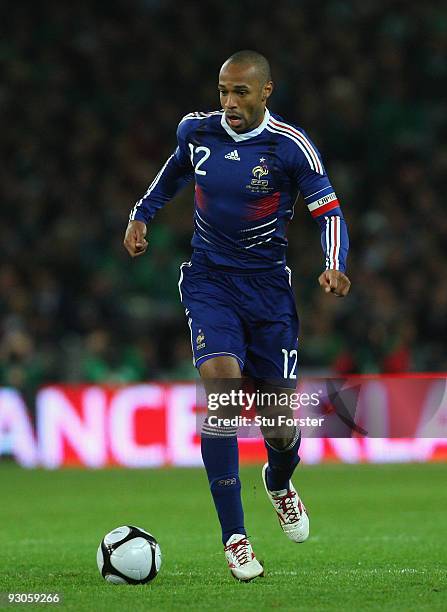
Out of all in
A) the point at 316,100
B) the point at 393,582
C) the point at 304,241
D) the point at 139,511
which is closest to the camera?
the point at 393,582

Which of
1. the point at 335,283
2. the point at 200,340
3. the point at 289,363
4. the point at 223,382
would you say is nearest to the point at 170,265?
the point at 289,363

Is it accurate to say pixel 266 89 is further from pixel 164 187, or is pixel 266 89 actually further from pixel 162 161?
pixel 162 161

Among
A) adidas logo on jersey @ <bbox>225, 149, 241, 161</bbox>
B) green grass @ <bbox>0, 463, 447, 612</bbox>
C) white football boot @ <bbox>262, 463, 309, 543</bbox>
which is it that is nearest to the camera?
green grass @ <bbox>0, 463, 447, 612</bbox>

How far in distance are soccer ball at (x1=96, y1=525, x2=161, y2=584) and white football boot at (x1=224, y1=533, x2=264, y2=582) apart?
0.32 meters

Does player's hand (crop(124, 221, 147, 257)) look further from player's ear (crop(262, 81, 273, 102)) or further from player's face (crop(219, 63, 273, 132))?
player's ear (crop(262, 81, 273, 102))

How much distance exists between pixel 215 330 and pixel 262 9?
12625mm

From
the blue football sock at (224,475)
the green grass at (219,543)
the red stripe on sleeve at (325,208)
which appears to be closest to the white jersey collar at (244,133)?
the red stripe on sleeve at (325,208)

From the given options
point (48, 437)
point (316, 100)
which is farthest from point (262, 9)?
point (48, 437)

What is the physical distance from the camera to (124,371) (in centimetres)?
1375

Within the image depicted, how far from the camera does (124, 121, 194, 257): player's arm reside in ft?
19.8

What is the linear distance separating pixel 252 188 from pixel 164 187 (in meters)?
0.54

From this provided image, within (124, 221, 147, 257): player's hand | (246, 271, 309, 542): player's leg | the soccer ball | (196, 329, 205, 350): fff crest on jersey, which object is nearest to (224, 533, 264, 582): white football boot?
the soccer ball

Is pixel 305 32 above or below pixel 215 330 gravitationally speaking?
above

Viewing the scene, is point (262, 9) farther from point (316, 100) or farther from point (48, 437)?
point (48, 437)
